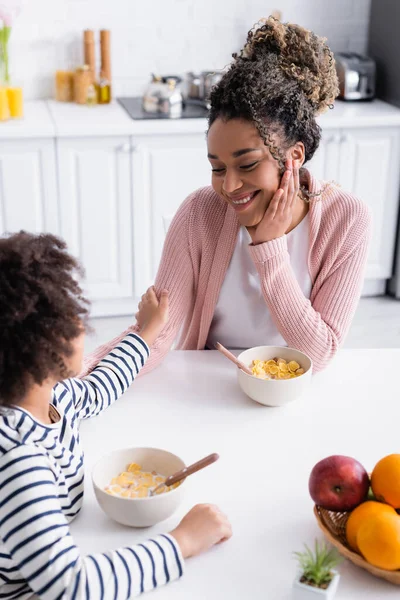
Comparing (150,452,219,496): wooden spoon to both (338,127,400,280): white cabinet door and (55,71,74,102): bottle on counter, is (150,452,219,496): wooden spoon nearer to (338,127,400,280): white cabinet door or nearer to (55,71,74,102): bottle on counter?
(338,127,400,280): white cabinet door

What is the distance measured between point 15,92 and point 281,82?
1900mm

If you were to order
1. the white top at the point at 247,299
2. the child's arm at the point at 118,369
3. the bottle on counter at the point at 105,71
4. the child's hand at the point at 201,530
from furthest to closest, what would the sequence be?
the bottle on counter at the point at 105,71, the white top at the point at 247,299, the child's arm at the point at 118,369, the child's hand at the point at 201,530

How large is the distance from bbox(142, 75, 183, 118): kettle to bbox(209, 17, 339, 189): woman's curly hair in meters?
1.74

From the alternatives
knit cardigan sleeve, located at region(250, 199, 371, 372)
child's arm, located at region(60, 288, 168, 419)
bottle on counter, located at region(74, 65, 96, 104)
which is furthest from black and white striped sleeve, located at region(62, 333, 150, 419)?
bottle on counter, located at region(74, 65, 96, 104)

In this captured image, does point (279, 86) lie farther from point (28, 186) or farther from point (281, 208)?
point (28, 186)

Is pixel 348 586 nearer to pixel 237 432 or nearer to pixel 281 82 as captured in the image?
pixel 237 432

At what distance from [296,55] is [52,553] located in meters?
1.16

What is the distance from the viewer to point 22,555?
964 mm

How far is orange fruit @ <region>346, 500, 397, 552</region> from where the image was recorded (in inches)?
39.7

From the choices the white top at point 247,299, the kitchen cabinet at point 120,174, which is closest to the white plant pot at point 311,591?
the white top at point 247,299

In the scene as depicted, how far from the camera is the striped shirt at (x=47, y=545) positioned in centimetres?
96

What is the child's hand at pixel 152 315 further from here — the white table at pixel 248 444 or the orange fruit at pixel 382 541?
the orange fruit at pixel 382 541

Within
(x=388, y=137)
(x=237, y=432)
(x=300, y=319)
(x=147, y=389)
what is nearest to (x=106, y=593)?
(x=237, y=432)

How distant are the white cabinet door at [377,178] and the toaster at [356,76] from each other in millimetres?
285
